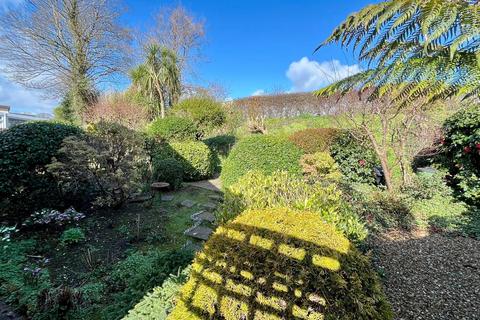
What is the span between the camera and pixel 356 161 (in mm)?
6816

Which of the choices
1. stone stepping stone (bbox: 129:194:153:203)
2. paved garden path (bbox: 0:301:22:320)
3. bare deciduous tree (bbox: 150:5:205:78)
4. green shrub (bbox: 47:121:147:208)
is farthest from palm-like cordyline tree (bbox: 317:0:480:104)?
bare deciduous tree (bbox: 150:5:205:78)

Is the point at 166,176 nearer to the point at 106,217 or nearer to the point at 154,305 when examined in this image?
the point at 106,217

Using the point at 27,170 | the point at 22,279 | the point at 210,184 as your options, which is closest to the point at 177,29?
the point at 210,184

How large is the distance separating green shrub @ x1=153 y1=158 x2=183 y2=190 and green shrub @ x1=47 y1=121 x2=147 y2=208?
35.6 inches

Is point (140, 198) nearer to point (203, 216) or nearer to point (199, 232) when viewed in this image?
point (203, 216)

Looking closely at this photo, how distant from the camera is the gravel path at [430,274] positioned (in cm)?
238

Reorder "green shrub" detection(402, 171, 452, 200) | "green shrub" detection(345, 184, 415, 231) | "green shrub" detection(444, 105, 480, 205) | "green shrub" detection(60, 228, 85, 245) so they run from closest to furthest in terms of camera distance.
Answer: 1. "green shrub" detection(60, 228, 85, 245)
2. "green shrub" detection(345, 184, 415, 231)
3. "green shrub" detection(444, 105, 480, 205)
4. "green shrub" detection(402, 171, 452, 200)

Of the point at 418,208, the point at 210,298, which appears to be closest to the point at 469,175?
the point at 418,208

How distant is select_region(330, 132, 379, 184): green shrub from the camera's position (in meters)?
6.76

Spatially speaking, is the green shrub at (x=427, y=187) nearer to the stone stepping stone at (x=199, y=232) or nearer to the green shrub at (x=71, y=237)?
the stone stepping stone at (x=199, y=232)

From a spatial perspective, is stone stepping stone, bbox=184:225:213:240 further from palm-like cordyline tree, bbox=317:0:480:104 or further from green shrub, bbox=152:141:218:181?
palm-like cordyline tree, bbox=317:0:480:104

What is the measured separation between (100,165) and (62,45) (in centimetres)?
1246

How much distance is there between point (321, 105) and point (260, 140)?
8430mm

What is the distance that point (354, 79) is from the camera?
5.68 ft
